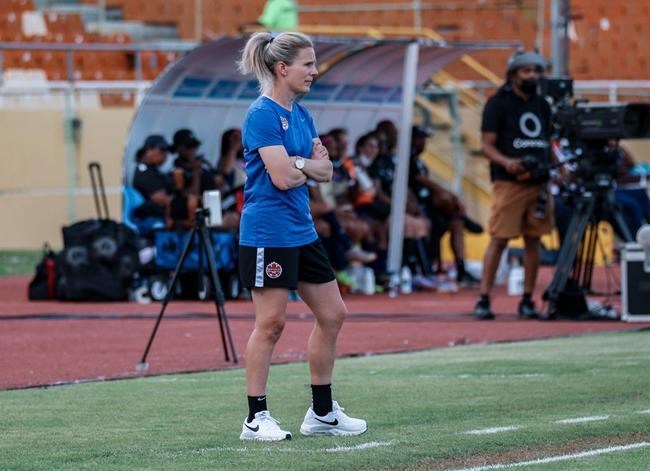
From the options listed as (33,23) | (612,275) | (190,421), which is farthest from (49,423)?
(33,23)

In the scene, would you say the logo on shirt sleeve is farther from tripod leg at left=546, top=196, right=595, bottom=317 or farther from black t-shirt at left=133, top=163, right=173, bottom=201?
black t-shirt at left=133, top=163, right=173, bottom=201

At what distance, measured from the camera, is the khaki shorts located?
14703 millimetres

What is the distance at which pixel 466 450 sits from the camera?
716 centimetres

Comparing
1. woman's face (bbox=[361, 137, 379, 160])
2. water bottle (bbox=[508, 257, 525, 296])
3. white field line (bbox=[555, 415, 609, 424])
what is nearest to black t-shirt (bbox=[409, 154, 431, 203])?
woman's face (bbox=[361, 137, 379, 160])

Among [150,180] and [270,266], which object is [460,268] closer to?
[150,180]

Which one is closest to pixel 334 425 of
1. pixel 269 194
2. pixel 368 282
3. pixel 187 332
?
pixel 269 194

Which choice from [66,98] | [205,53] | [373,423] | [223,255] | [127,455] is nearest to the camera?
[127,455]

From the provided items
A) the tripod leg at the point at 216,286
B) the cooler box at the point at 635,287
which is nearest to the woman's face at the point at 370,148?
the cooler box at the point at 635,287

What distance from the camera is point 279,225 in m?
7.62

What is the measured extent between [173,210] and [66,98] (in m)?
7.53

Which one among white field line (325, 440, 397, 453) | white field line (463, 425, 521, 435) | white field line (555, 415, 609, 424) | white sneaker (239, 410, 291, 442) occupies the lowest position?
white field line (555, 415, 609, 424)

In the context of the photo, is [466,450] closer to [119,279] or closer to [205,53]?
[119,279]

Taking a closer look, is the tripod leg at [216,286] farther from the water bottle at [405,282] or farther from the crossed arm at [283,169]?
the water bottle at [405,282]

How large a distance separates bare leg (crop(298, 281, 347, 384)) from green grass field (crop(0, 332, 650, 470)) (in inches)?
13.7
